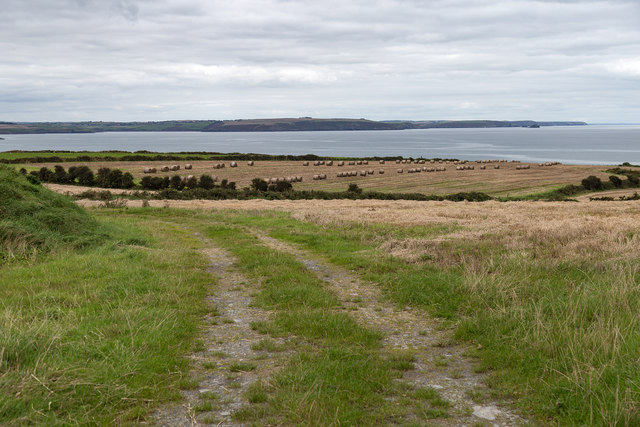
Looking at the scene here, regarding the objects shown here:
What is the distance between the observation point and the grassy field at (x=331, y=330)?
253 inches

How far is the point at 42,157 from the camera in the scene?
101 m

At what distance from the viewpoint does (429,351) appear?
28.8 ft

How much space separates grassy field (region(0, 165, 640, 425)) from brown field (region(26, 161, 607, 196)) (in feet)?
178

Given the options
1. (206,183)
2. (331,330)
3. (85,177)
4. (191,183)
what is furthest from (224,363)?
(85,177)

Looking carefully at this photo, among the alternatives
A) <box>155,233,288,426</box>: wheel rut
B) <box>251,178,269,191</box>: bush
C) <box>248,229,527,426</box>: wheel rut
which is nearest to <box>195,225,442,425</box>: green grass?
<box>155,233,288,426</box>: wheel rut

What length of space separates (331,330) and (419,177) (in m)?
77.6

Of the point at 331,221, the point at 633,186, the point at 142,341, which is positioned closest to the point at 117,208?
the point at 331,221

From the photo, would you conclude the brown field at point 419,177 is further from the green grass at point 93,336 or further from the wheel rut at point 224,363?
the wheel rut at point 224,363

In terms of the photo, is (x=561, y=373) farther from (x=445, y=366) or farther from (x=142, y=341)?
(x=142, y=341)

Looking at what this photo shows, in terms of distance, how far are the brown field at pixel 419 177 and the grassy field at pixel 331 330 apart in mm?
54154

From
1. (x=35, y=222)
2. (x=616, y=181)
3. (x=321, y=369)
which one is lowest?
(x=321, y=369)

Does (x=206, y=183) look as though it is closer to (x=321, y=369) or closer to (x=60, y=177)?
(x=60, y=177)

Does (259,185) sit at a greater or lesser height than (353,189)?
greater

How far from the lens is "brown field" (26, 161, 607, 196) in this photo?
71.8 meters
